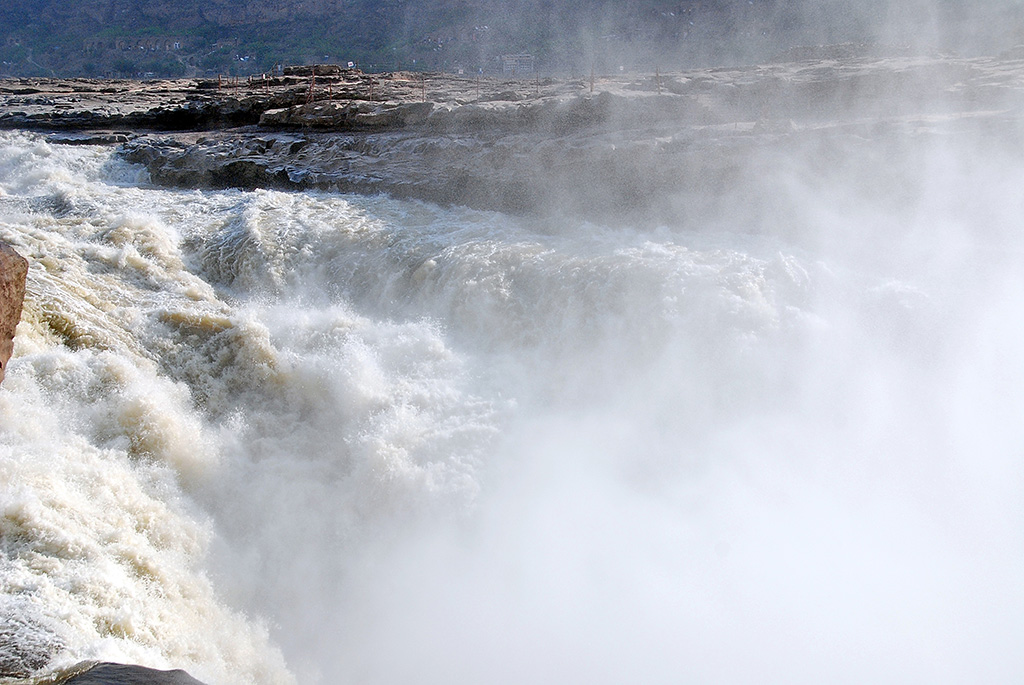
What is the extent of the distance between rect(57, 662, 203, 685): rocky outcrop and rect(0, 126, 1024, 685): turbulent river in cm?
23

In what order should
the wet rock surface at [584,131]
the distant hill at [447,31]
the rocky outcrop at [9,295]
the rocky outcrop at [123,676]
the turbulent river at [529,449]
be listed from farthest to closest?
the distant hill at [447,31] → the wet rock surface at [584,131] → the rocky outcrop at [9,295] → the turbulent river at [529,449] → the rocky outcrop at [123,676]

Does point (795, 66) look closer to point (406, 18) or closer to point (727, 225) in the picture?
point (727, 225)

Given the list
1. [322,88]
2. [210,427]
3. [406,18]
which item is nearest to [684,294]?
[210,427]

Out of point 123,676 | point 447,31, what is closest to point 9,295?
point 123,676

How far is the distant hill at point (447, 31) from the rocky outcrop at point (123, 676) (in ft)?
74.8

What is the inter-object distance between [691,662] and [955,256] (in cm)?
608

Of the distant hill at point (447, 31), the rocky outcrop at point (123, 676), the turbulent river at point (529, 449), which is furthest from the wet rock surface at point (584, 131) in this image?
the distant hill at point (447, 31)

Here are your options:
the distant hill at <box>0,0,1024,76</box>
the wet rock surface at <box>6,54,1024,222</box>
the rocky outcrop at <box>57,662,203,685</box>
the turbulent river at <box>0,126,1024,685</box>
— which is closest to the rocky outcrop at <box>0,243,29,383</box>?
the turbulent river at <box>0,126,1024,685</box>

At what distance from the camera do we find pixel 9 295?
607 cm

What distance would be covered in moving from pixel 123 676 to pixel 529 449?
13.7 ft

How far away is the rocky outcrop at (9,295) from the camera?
235 inches

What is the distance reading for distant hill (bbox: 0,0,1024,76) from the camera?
88.9 feet

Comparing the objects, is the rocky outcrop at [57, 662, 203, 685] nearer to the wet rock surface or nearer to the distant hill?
the wet rock surface

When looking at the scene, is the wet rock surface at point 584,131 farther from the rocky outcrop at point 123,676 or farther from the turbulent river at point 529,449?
the rocky outcrop at point 123,676
